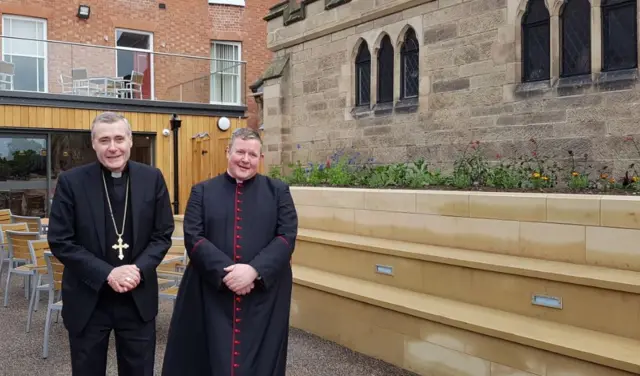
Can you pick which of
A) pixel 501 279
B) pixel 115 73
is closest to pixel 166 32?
pixel 115 73

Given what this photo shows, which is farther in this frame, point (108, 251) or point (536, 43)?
point (536, 43)

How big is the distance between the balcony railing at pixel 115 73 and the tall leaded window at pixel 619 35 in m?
11.0

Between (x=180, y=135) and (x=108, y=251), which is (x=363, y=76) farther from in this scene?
(x=108, y=251)

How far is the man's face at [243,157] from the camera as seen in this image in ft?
11.2

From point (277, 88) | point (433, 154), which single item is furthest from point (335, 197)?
point (277, 88)

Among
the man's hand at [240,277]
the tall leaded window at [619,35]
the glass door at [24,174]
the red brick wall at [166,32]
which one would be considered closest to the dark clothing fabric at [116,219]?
the man's hand at [240,277]

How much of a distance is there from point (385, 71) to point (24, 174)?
9.11 m

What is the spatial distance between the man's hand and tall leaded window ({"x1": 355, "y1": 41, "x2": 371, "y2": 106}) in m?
7.14

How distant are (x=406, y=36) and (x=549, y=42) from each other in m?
2.50

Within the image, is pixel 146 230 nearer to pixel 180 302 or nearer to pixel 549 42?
pixel 180 302

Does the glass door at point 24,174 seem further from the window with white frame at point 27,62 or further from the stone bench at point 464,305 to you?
the stone bench at point 464,305

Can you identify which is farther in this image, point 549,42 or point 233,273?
point 549,42

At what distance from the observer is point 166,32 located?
1867cm

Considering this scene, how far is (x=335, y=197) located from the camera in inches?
271
